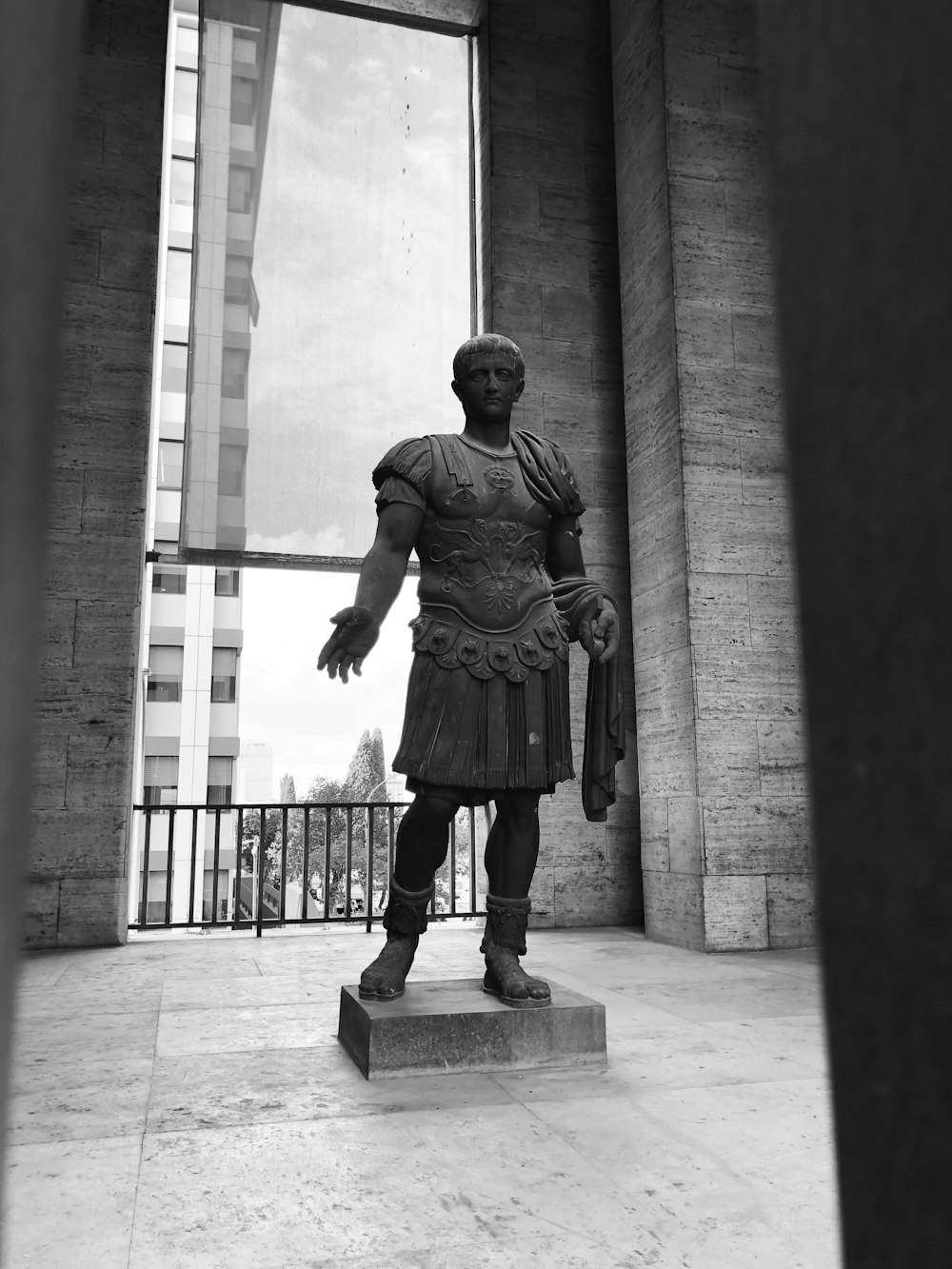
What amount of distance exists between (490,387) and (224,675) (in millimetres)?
42873

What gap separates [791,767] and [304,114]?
7145 millimetres

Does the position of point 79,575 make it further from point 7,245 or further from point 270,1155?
point 7,245

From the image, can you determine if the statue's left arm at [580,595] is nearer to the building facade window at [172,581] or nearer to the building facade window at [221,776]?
the building facade window at [221,776]

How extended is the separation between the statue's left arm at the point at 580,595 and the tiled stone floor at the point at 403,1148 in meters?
1.55

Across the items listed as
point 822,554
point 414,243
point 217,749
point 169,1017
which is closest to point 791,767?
point 169,1017

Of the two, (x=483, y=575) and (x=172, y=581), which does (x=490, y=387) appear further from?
(x=172, y=581)

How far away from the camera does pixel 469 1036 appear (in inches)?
136

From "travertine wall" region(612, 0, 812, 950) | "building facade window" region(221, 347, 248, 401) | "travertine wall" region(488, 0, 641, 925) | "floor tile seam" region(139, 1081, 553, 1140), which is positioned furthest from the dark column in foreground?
"building facade window" region(221, 347, 248, 401)

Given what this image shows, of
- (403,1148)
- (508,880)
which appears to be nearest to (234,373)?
(508,880)

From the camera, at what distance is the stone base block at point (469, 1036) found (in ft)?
11.1

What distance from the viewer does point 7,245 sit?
520mm

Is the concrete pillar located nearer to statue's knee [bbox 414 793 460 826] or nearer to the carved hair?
statue's knee [bbox 414 793 460 826]

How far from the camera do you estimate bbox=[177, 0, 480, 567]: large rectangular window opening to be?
27.5 feet

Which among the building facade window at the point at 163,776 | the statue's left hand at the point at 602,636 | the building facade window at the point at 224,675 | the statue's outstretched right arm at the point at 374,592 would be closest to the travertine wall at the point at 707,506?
the statue's left hand at the point at 602,636
